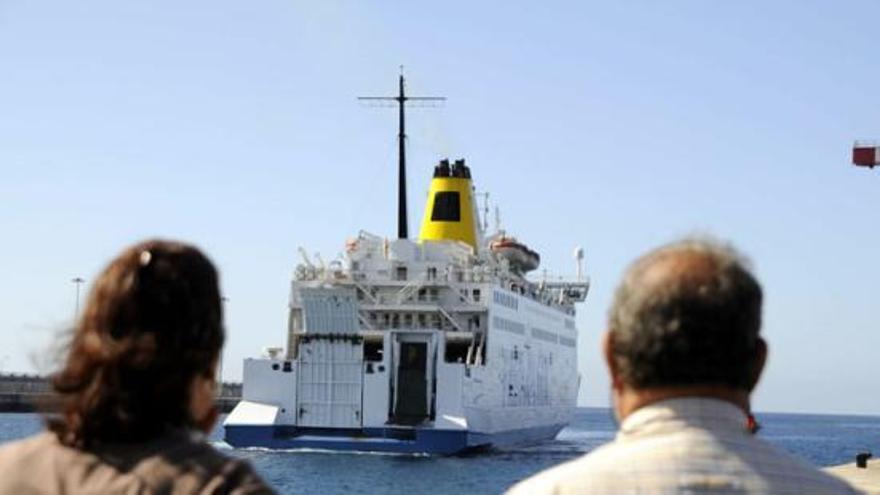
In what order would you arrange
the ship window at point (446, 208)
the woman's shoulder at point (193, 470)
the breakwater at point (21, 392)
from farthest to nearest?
the breakwater at point (21, 392)
the ship window at point (446, 208)
the woman's shoulder at point (193, 470)

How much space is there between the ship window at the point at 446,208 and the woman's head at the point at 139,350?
4453 centimetres

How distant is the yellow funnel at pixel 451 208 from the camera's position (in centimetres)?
4722

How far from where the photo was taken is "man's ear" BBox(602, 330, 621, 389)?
109 inches

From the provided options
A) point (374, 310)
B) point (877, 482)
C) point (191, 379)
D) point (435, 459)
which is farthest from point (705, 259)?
point (374, 310)

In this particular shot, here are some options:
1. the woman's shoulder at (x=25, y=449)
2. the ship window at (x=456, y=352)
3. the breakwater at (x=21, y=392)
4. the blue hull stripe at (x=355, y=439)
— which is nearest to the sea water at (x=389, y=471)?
the blue hull stripe at (x=355, y=439)

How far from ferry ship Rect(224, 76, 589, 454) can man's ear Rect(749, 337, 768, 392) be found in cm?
3183

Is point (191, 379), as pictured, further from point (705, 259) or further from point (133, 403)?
point (705, 259)

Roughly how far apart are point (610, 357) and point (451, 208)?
44574 mm

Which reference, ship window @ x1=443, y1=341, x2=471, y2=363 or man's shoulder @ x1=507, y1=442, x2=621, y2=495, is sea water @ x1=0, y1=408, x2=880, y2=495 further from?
man's shoulder @ x1=507, y1=442, x2=621, y2=495

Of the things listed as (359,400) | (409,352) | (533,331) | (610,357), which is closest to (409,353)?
(409,352)

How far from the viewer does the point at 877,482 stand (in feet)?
63.8

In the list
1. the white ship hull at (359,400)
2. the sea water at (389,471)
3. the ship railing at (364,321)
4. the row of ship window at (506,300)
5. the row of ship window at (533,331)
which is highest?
the row of ship window at (506,300)

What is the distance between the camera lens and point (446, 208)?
155ft

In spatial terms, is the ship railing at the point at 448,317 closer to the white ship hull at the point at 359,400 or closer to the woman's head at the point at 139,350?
the white ship hull at the point at 359,400
